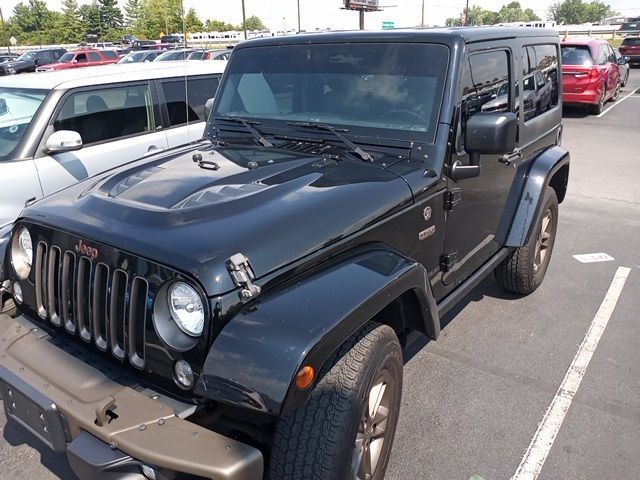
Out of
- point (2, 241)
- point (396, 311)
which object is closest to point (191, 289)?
point (396, 311)

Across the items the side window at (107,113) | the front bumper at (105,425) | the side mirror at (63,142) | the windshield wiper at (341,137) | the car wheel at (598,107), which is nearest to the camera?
the front bumper at (105,425)

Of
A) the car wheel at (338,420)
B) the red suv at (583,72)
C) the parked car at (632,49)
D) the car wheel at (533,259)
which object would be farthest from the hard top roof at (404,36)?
the parked car at (632,49)

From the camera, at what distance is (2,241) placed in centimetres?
283

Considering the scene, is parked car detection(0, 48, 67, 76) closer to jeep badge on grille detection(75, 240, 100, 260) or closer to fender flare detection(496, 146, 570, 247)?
fender flare detection(496, 146, 570, 247)

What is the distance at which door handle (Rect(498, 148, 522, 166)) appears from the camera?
3650 millimetres

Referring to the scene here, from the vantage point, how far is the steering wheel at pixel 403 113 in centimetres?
298

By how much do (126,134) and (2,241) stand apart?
308cm

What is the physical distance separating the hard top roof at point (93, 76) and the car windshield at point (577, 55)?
1082cm

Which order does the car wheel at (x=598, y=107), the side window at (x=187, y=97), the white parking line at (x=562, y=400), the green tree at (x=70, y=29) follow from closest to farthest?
the white parking line at (x=562, y=400), the side window at (x=187, y=97), the car wheel at (x=598, y=107), the green tree at (x=70, y=29)

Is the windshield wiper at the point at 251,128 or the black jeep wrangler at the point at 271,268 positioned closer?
the black jeep wrangler at the point at 271,268

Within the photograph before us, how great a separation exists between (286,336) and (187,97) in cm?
499

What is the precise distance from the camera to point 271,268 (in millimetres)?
2080

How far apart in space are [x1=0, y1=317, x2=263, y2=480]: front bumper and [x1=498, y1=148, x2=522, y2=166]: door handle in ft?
8.45

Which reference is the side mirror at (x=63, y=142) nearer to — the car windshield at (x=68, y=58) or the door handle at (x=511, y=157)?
the door handle at (x=511, y=157)
